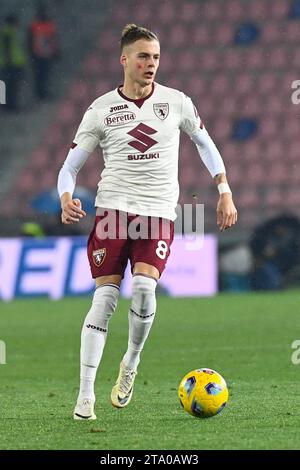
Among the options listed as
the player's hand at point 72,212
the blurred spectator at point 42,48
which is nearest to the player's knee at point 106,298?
the player's hand at point 72,212

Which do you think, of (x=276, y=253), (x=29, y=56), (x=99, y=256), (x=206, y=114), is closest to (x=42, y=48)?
(x=29, y=56)

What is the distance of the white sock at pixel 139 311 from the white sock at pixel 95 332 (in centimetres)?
12

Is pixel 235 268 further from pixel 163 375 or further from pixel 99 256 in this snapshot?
pixel 99 256

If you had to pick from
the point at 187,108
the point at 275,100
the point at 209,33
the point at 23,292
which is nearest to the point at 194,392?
the point at 187,108

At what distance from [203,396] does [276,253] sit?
12230mm

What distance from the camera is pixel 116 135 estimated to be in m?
6.52

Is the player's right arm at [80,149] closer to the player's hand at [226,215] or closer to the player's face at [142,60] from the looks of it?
the player's face at [142,60]

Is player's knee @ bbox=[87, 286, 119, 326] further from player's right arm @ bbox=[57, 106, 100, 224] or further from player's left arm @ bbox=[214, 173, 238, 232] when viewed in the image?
player's left arm @ bbox=[214, 173, 238, 232]

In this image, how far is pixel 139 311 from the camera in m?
6.42

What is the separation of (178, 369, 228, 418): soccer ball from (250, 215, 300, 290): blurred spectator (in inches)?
A: 454

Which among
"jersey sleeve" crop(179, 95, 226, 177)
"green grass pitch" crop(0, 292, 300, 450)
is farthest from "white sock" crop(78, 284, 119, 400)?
"jersey sleeve" crop(179, 95, 226, 177)

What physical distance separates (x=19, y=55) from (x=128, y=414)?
17023 mm

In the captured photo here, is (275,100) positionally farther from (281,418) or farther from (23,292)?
(281,418)
